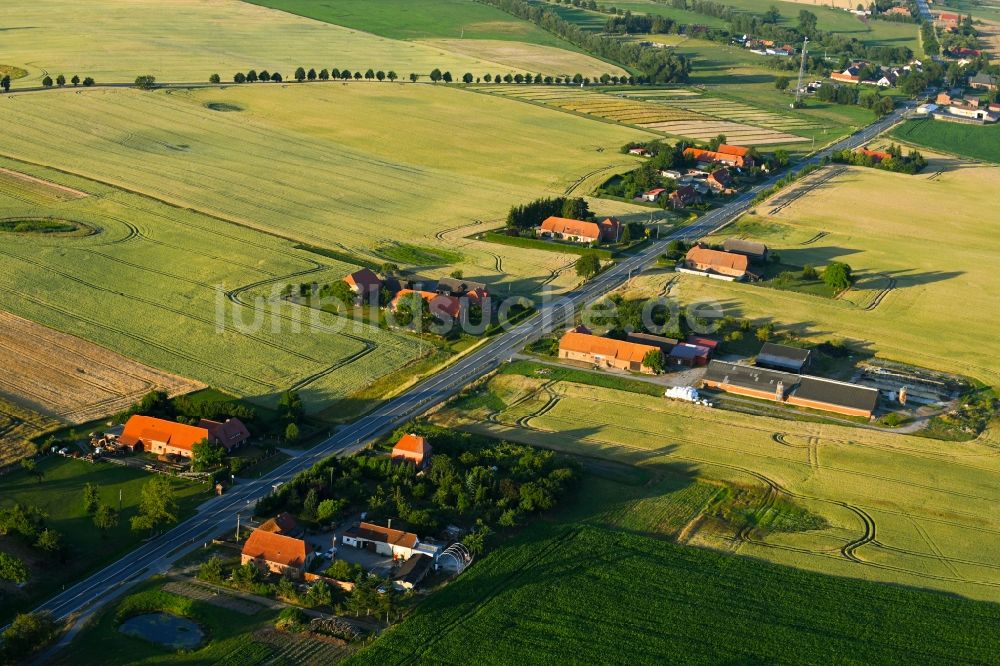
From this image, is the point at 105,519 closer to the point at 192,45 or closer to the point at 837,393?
the point at 837,393

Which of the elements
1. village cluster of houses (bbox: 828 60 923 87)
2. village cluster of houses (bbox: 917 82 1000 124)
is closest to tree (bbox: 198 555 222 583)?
village cluster of houses (bbox: 917 82 1000 124)

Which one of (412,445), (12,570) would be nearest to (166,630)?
(12,570)

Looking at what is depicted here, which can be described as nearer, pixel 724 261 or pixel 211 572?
pixel 211 572

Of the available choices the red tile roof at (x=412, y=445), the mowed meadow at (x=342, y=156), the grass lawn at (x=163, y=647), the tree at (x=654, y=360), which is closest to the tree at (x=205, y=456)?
the red tile roof at (x=412, y=445)

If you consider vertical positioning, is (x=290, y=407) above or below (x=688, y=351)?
below

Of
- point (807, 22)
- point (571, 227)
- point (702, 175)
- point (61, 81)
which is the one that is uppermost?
point (807, 22)

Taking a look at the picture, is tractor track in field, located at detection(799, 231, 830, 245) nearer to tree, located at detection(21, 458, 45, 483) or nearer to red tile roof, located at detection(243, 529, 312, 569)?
red tile roof, located at detection(243, 529, 312, 569)

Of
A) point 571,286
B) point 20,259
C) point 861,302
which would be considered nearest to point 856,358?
point 861,302
